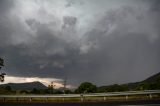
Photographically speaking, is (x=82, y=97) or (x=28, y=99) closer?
(x=82, y=97)

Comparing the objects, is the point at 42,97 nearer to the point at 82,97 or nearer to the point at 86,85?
the point at 82,97

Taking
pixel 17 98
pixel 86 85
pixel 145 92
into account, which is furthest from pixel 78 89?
pixel 145 92

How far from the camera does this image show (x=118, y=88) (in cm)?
11619

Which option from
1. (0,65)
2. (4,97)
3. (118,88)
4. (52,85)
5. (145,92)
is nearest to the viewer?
(145,92)

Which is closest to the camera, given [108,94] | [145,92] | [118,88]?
[145,92]

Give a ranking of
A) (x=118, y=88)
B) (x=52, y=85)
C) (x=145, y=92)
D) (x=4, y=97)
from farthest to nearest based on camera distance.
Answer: (x=118, y=88), (x=52, y=85), (x=4, y=97), (x=145, y=92)

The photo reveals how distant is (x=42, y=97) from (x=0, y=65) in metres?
28.0

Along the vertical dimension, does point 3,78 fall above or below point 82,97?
above

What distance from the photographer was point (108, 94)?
2941cm

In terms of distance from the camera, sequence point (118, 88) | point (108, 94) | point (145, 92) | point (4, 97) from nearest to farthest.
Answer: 1. point (145, 92)
2. point (108, 94)
3. point (4, 97)
4. point (118, 88)

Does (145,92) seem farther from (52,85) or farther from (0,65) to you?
(52,85)

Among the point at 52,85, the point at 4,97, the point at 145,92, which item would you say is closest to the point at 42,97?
the point at 4,97

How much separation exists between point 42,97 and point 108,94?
8611 millimetres

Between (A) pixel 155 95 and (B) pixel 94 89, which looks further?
(B) pixel 94 89
